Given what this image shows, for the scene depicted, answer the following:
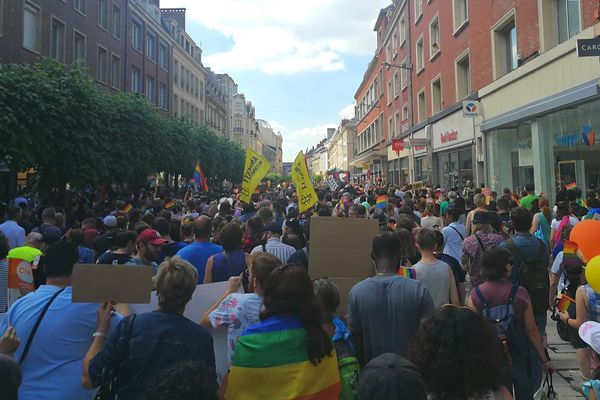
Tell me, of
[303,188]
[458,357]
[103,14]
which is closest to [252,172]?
[303,188]

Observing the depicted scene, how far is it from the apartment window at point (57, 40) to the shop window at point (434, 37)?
18.7m

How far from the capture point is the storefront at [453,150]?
1948 cm

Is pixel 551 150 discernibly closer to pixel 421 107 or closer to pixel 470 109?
pixel 470 109

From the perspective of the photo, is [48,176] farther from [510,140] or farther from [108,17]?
[108,17]

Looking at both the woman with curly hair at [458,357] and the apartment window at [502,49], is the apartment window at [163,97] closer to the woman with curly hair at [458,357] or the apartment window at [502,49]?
the apartment window at [502,49]

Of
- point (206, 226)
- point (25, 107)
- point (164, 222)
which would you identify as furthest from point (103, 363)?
point (25, 107)

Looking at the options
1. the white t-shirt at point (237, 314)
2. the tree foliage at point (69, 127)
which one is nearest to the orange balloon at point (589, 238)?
the white t-shirt at point (237, 314)

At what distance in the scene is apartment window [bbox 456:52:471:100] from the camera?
20.4 metres

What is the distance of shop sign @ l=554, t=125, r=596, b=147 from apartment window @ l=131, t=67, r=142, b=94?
28516 mm

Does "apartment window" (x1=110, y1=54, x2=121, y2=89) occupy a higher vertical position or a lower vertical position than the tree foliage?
higher

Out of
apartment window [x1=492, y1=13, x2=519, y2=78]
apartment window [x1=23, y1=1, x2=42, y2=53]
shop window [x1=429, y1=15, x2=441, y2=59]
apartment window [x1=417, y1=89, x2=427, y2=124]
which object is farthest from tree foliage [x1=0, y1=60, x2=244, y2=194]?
apartment window [x1=417, y1=89, x2=427, y2=124]

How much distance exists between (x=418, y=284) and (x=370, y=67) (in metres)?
46.1

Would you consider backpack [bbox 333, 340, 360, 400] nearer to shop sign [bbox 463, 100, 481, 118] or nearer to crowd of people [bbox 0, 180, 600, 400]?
crowd of people [bbox 0, 180, 600, 400]

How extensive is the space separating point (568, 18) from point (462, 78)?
8365mm
